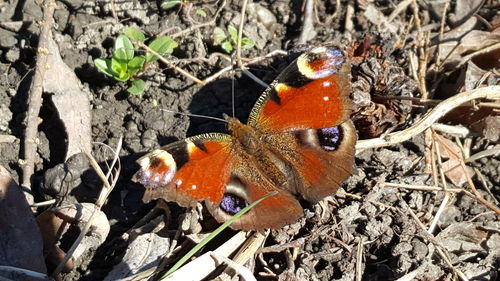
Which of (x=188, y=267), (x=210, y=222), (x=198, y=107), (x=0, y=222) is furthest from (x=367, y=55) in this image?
(x=0, y=222)

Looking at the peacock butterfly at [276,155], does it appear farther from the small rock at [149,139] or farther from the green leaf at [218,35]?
the green leaf at [218,35]

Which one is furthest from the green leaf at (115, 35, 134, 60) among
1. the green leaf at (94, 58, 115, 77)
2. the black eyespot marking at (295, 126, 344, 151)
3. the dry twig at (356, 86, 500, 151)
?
the dry twig at (356, 86, 500, 151)

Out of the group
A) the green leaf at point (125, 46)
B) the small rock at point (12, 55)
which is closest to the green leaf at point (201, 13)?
the green leaf at point (125, 46)

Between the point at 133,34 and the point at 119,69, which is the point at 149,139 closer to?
the point at 119,69

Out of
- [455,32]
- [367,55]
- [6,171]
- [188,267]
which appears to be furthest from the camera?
[455,32]

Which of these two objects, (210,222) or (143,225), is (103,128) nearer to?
(143,225)

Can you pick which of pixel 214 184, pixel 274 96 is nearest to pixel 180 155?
pixel 214 184
